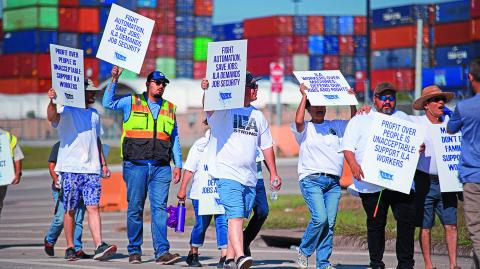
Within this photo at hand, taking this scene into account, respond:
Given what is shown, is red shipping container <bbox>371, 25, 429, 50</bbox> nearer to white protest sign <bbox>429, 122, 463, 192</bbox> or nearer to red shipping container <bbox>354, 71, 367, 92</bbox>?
red shipping container <bbox>354, 71, 367, 92</bbox>

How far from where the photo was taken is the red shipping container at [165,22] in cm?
9681

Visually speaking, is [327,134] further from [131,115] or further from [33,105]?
[33,105]

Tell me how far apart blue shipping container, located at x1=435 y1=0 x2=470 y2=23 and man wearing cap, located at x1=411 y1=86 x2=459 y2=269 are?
53.5 meters

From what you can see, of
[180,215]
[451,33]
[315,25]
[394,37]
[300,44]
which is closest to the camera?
[180,215]

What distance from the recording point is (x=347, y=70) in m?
102

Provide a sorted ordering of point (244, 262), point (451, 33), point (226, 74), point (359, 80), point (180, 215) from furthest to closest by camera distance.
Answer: point (359, 80) < point (451, 33) < point (180, 215) < point (226, 74) < point (244, 262)

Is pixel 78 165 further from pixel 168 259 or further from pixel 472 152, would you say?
pixel 472 152

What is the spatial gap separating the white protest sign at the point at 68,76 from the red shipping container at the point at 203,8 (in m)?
86.1

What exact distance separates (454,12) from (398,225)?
55.6 meters

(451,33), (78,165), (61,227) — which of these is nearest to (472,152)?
(78,165)

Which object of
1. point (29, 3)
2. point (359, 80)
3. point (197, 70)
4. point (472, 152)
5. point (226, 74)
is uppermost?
point (29, 3)

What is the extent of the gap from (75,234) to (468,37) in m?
50.7

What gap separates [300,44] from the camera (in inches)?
4063

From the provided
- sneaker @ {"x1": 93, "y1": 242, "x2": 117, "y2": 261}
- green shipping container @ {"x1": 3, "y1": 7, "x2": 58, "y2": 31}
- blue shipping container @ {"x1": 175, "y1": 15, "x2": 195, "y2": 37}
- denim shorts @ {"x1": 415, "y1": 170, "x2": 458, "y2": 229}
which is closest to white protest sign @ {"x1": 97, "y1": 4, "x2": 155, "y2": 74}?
sneaker @ {"x1": 93, "y1": 242, "x2": 117, "y2": 261}
